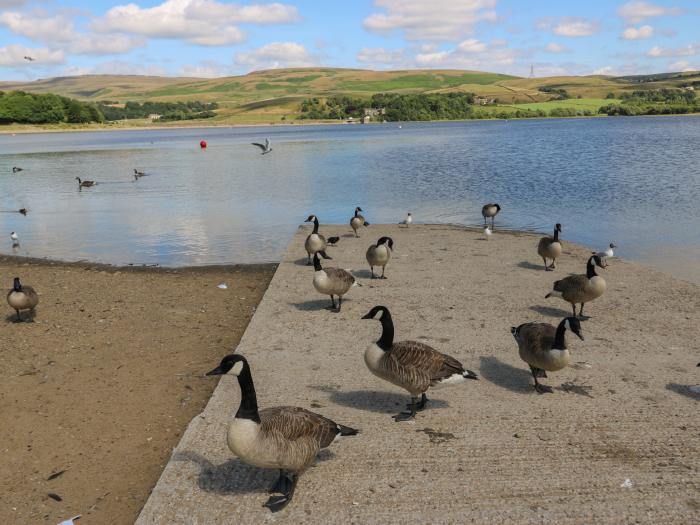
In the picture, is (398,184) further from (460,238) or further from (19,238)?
(19,238)

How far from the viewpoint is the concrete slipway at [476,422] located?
20.4 feet

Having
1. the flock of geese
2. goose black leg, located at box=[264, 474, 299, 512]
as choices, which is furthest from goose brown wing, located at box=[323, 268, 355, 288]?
goose black leg, located at box=[264, 474, 299, 512]

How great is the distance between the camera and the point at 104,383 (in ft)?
33.5

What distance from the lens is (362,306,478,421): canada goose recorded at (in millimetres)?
7867

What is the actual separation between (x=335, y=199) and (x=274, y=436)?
30.6 meters

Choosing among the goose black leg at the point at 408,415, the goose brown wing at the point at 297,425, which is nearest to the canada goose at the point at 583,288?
the goose black leg at the point at 408,415

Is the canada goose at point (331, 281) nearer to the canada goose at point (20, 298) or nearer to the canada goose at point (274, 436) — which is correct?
the canada goose at point (274, 436)

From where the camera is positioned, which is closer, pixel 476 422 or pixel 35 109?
pixel 476 422

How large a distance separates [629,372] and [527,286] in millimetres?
5667

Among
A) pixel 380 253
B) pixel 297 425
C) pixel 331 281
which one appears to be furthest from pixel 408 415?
pixel 380 253

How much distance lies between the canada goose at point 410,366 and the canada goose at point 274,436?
1626 mm

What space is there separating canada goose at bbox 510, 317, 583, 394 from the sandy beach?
5.66 metres

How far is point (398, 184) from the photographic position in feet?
135

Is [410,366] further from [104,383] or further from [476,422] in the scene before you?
[104,383]
